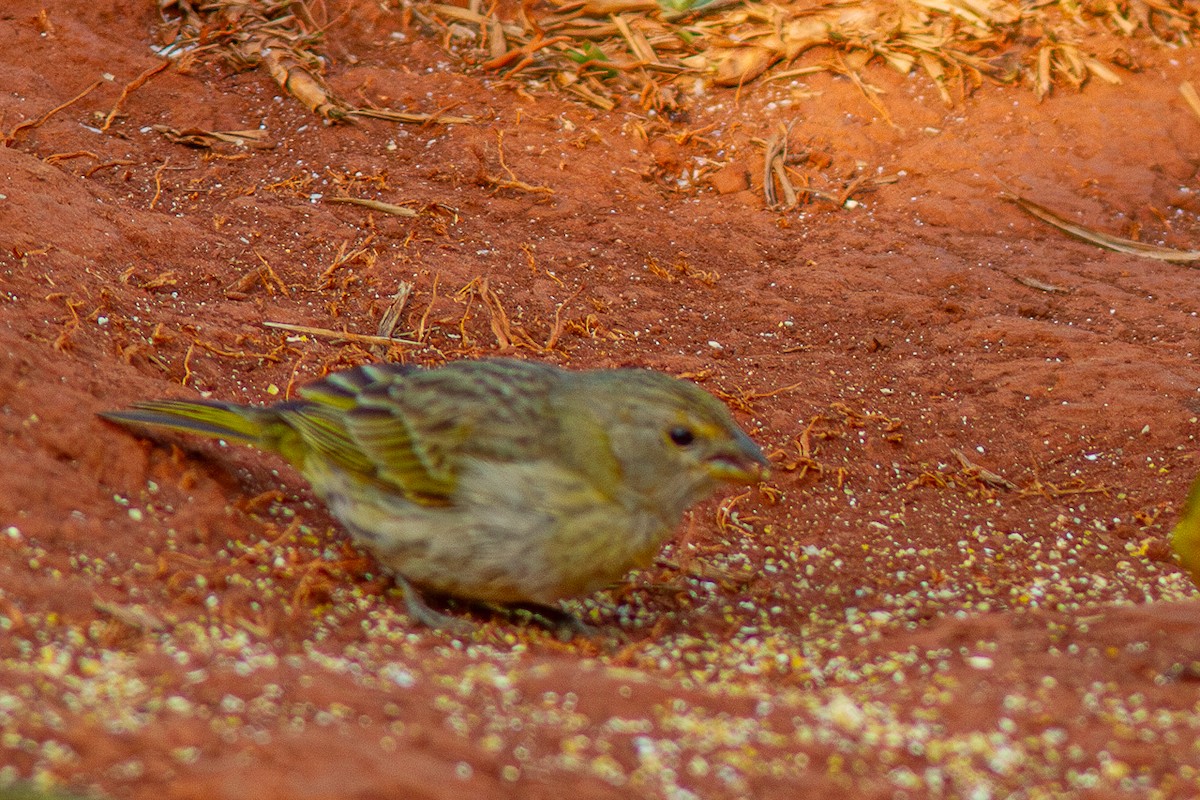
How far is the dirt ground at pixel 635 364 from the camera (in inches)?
127

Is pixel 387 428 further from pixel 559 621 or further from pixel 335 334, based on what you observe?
pixel 335 334

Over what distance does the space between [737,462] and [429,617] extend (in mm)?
1159

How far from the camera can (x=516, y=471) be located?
4316mm

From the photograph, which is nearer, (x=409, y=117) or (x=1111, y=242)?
(x=1111, y=242)

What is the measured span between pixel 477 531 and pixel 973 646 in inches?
64.9

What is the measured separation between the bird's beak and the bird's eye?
0.33 feet

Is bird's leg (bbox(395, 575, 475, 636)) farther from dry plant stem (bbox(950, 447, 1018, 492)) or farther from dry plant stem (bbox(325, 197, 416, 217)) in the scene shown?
dry plant stem (bbox(325, 197, 416, 217))

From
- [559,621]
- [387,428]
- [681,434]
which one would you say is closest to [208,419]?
[387,428]

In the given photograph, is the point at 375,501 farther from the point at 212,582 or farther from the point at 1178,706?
the point at 1178,706

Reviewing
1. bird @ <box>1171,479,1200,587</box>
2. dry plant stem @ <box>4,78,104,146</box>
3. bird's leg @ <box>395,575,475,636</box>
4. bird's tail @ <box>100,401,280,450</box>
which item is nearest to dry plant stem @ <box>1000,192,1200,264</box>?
bird @ <box>1171,479,1200,587</box>

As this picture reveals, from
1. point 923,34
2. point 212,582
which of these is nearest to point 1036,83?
point 923,34

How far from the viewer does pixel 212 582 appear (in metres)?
4.11

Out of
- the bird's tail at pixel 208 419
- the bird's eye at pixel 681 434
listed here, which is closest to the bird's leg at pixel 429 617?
the bird's tail at pixel 208 419

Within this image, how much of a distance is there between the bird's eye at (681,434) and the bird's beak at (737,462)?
4.0 inches
